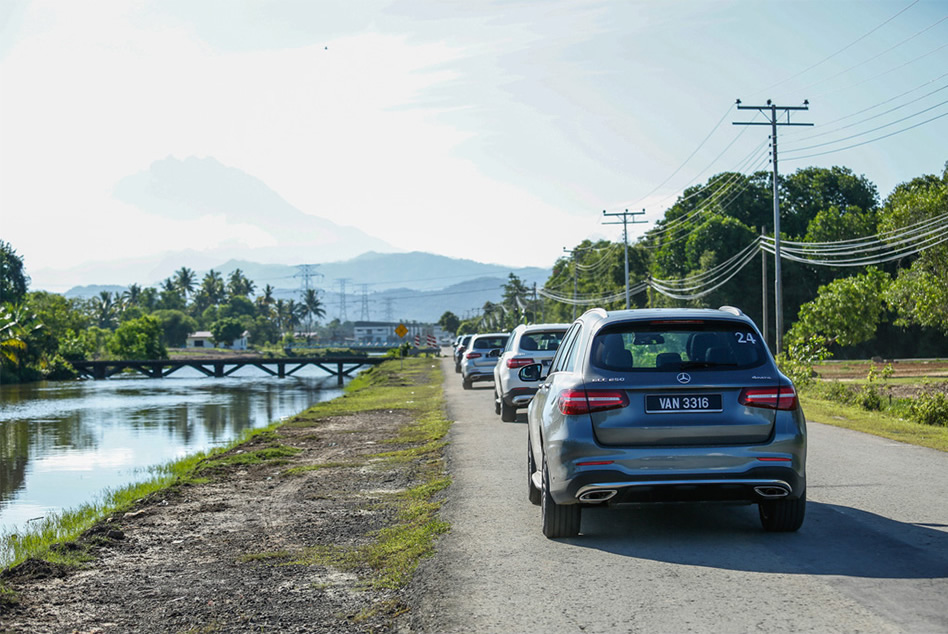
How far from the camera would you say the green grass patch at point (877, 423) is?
15.1 m

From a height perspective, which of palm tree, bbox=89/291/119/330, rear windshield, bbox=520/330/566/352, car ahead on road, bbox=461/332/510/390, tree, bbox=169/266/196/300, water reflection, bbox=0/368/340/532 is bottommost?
water reflection, bbox=0/368/340/532

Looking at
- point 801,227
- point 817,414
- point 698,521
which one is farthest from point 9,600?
point 801,227

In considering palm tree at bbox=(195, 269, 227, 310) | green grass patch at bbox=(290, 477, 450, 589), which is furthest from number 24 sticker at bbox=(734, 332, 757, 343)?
palm tree at bbox=(195, 269, 227, 310)

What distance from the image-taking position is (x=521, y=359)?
19.2m

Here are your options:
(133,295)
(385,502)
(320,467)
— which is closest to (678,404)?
(385,502)

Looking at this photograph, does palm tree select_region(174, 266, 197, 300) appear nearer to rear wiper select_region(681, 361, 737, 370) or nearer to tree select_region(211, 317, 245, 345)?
tree select_region(211, 317, 245, 345)

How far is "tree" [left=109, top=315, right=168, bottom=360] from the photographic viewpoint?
367ft

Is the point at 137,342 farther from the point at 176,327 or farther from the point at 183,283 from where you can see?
the point at 183,283

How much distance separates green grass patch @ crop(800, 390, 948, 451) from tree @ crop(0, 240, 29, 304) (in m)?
87.5

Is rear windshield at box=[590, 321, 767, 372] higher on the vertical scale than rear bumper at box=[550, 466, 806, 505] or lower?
higher

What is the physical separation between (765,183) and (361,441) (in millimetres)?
72710

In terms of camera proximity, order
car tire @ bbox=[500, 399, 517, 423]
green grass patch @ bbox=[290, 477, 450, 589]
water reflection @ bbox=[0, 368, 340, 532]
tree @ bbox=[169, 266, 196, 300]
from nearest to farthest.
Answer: green grass patch @ bbox=[290, 477, 450, 589]
water reflection @ bbox=[0, 368, 340, 532]
car tire @ bbox=[500, 399, 517, 423]
tree @ bbox=[169, 266, 196, 300]

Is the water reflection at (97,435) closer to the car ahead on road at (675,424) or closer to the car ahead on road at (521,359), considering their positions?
the car ahead on road at (521,359)

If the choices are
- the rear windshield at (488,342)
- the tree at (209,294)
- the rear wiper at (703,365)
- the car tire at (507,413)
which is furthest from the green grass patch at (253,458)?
the tree at (209,294)
